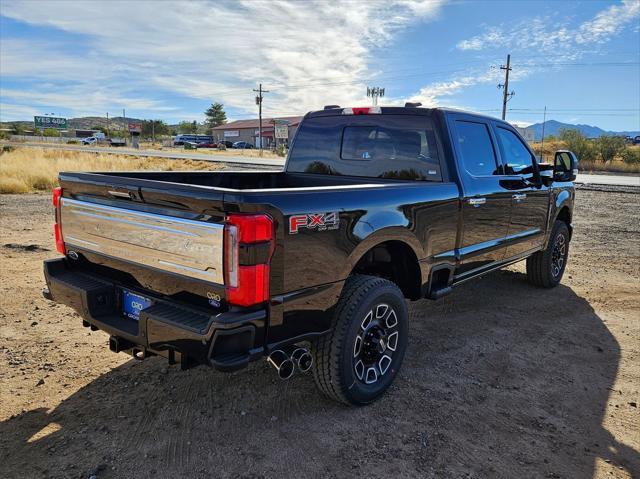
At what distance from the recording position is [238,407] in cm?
338

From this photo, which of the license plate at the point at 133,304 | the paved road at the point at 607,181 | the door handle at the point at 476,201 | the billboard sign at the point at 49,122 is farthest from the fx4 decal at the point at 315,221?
the billboard sign at the point at 49,122

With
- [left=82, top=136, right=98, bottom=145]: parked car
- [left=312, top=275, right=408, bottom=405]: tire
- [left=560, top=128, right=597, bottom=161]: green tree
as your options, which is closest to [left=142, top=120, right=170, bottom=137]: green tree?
[left=82, top=136, right=98, bottom=145]: parked car

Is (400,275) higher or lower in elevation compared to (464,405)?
higher

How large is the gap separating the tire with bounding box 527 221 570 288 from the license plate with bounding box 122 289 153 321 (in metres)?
4.95

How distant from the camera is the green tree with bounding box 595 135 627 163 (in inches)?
1720

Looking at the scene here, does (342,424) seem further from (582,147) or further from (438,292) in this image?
(582,147)

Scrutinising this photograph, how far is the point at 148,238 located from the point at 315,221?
0.97 metres

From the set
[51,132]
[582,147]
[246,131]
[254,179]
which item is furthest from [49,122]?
[254,179]

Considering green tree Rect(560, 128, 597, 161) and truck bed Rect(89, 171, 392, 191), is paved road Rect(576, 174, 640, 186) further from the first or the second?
truck bed Rect(89, 171, 392, 191)

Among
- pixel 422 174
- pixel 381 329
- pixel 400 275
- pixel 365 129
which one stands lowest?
pixel 381 329

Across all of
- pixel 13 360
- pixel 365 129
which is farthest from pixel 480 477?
pixel 13 360

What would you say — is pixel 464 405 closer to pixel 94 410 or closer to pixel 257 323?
pixel 257 323

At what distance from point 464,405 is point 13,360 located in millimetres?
3448

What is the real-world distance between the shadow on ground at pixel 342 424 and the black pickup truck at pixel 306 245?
1.07 feet
